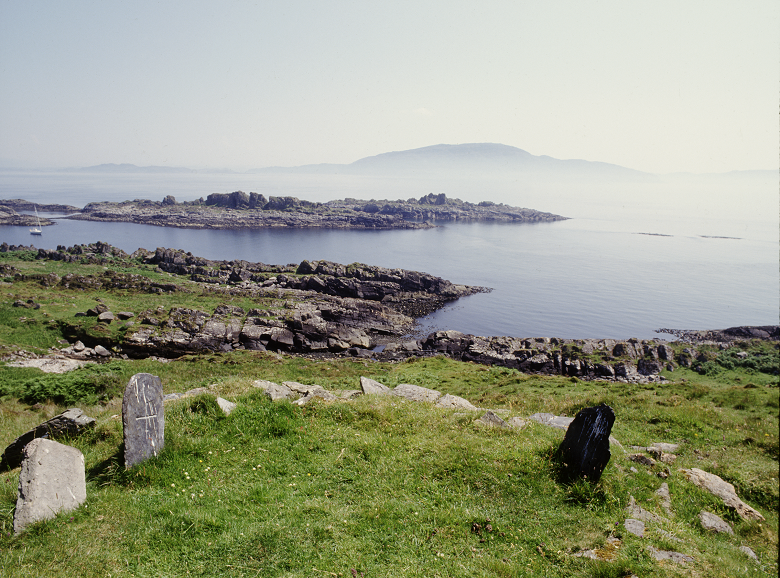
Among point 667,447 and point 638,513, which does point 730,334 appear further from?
point 638,513

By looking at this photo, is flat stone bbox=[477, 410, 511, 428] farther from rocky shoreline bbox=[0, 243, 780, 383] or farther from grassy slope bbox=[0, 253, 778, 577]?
rocky shoreline bbox=[0, 243, 780, 383]

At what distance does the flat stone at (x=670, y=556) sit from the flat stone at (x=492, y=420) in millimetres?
5824

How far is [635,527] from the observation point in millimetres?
8320

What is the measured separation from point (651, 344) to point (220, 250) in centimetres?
12776

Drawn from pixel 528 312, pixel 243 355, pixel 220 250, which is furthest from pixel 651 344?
pixel 220 250

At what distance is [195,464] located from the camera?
10.2m

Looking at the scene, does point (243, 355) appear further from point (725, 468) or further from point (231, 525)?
point (725, 468)

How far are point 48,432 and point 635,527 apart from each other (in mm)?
15705

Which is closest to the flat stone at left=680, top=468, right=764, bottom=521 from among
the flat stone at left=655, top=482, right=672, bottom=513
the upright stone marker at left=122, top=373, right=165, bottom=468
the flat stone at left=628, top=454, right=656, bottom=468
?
the flat stone at left=628, top=454, right=656, bottom=468

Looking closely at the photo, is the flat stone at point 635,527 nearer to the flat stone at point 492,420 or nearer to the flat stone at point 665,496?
the flat stone at point 665,496

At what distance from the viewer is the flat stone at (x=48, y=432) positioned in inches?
436

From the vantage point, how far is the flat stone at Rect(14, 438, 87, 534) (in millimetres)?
7836

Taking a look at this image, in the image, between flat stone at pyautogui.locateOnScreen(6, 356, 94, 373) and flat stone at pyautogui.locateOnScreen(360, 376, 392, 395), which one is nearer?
flat stone at pyautogui.locateOnScreen(360, 376, 392, 395)

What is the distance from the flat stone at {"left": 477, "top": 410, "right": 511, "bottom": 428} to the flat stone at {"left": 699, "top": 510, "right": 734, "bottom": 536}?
17.5 feet
